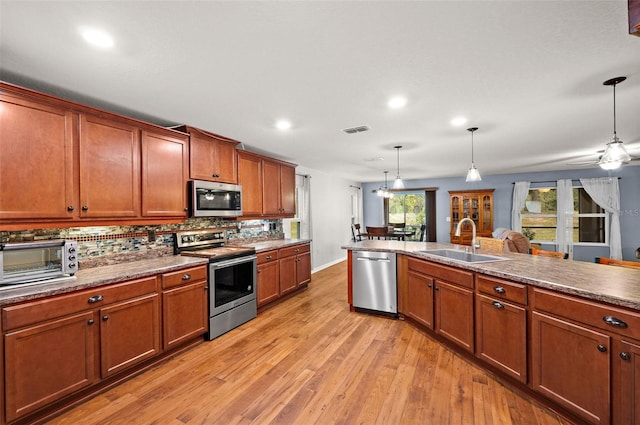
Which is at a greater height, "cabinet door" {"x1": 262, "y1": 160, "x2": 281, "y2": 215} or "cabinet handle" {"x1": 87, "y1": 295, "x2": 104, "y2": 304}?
"cabinet door" {"x1": 262, "y1": 160, "x2": 281, "y2": 215}

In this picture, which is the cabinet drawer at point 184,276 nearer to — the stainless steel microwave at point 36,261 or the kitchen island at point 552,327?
the stainless steel microwave at point 36,261

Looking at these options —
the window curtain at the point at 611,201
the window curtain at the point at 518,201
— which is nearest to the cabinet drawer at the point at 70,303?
the window curtain at the point at 518,201

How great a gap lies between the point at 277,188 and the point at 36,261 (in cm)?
294

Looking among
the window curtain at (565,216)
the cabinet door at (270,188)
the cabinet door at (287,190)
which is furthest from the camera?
the window curtain at (565,216)

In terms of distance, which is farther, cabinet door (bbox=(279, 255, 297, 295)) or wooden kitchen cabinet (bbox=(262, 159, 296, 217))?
wooden kitchen cabinet (bbox=(262, 159, 296, 217))

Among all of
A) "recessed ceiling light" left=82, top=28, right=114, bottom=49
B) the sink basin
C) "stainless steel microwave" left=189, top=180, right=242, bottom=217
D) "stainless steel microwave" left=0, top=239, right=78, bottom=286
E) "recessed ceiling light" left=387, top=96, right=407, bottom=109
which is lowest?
the sink basin

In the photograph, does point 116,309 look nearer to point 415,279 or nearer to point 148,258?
point 148,258

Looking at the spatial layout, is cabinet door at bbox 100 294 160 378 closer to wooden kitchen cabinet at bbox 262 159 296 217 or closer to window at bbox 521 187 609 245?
wooden kitchen cabinet at bbox 262 159 296 217

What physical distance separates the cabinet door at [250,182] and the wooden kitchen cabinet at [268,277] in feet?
2.20

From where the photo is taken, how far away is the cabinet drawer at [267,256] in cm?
368

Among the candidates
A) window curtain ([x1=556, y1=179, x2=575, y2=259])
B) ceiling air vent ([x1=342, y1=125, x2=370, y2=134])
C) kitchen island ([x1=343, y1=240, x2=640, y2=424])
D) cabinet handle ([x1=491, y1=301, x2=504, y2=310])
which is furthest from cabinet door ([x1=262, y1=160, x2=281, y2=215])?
window curtain ([x1=556, y1=179, x2=575, y2=259])

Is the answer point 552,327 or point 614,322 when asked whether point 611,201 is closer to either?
point 552,327

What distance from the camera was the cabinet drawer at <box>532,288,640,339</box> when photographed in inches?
57.2

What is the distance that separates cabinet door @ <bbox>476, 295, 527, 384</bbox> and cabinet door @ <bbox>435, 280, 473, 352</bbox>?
89 millimetres
